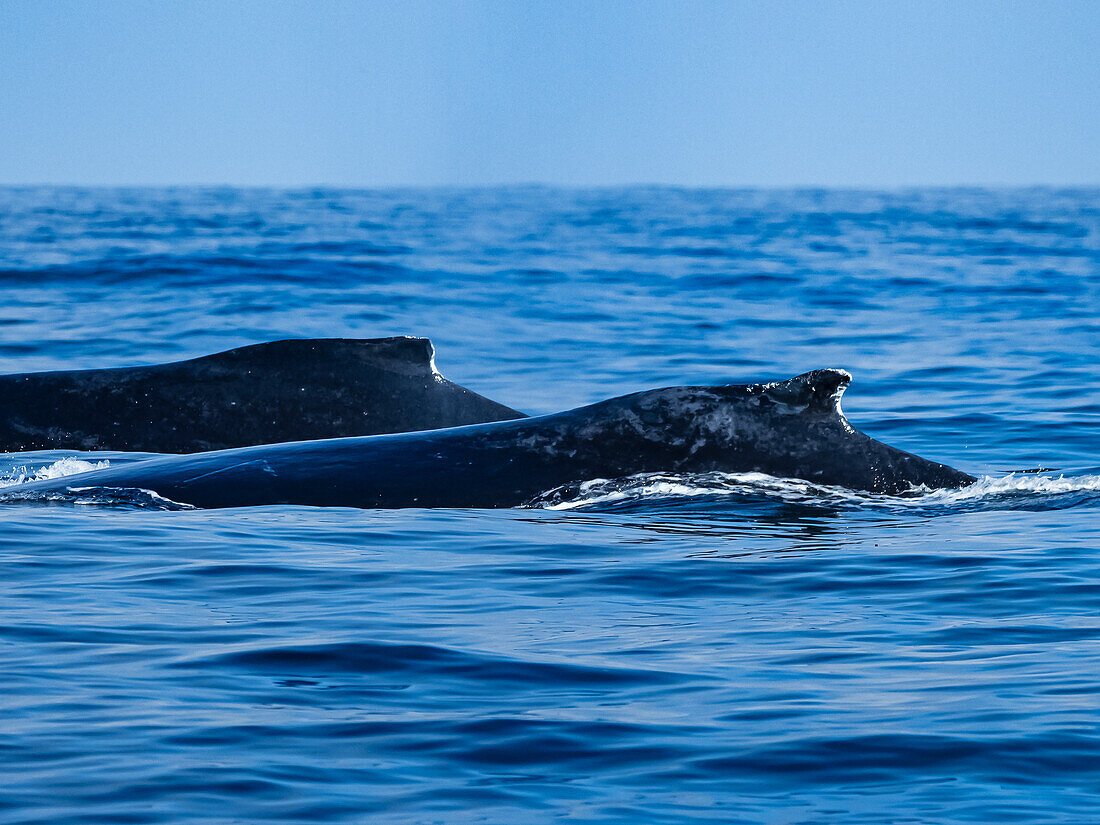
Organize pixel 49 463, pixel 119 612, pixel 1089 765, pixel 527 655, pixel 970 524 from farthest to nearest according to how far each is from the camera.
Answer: pixel 49 463
pixel 970 524
pixel 119 612
pixel 527 655
pixel 1089 765

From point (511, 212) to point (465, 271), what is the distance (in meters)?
41.2

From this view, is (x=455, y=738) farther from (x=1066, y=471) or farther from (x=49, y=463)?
(x=1066, y=471)

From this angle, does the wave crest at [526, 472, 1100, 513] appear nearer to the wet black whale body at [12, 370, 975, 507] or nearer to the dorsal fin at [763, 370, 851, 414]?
the wet black whale body at [12, 370, 975, 507]

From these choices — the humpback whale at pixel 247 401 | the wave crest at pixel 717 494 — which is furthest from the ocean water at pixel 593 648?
the humpback whale at pixel 247 401

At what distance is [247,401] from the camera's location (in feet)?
38.6

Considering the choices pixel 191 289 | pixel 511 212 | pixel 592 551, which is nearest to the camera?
pixel 592 551

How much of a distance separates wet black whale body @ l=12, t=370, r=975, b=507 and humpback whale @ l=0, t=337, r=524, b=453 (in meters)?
1.14

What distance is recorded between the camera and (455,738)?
205 inches

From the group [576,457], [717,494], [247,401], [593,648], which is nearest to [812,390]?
[717,494]

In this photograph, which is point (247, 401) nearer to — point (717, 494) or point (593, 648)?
point (717, 494)

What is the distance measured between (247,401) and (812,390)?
14.4 ft

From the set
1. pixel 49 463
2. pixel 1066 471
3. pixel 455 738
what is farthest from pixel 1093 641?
pixel 49 463

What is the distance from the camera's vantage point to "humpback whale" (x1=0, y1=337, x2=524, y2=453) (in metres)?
11.5

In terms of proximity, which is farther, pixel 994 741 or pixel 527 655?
pixel 527 655
